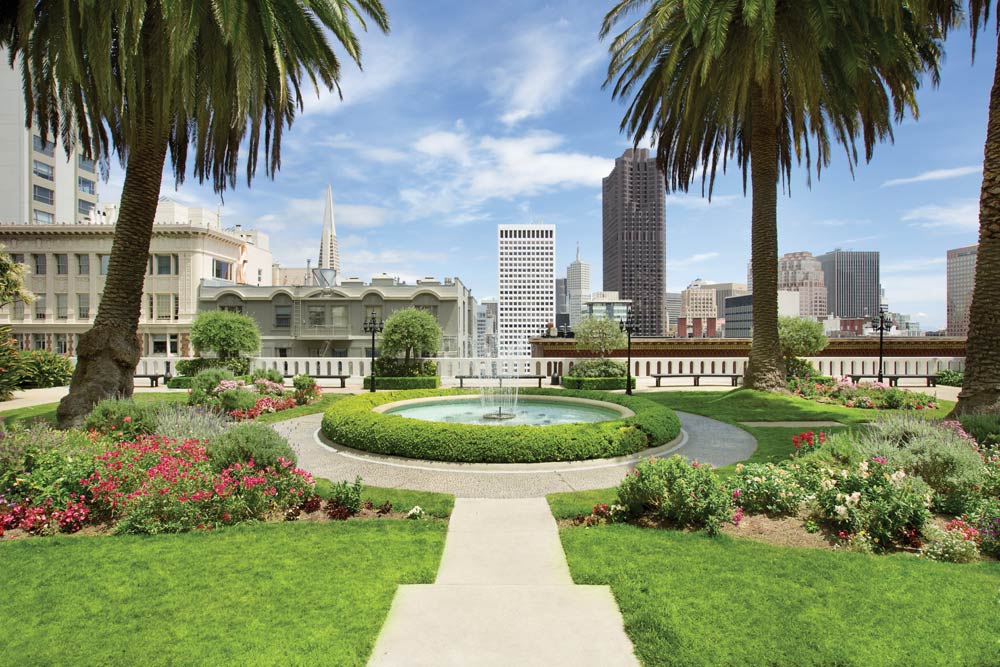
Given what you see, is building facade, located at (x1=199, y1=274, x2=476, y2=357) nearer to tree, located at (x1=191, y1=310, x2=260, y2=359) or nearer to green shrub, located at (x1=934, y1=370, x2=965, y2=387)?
→ tree, located at (x1=191, y1=310, x2=260, y2=359)

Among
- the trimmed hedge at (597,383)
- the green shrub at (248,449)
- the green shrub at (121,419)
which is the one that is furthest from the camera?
the trimmed hedge at (597,383)

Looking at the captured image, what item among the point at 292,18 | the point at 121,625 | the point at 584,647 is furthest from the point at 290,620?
the point at 292,18

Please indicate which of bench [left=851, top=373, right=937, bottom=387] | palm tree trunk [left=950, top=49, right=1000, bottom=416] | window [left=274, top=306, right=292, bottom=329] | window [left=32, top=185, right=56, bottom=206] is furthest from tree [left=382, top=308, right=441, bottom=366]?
window [left=32, top=185, right=56, bottom=206]

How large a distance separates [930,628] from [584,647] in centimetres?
305

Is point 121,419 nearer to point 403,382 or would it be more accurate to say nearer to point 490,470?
point 490,470

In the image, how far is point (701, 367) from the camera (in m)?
26.6

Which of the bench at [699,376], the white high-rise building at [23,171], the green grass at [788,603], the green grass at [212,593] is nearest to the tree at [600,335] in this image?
the bench at [699,376]

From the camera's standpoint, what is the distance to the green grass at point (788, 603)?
12.6 ft

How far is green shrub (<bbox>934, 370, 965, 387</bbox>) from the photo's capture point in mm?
24016

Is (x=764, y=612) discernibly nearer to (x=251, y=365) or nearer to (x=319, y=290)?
(x=251, y=365)

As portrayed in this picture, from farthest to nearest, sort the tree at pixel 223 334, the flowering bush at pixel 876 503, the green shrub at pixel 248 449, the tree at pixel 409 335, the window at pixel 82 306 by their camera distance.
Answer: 1. the window at pixel 82 306
2. the tree at pixel 223 334
3. the tree at pixel 409 335
4. the green shrub at pixel 248 449
5. the flowering bush at pixel 876 503

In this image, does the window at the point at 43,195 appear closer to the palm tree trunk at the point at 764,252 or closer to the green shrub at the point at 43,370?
the green shrub at the point at 43,370

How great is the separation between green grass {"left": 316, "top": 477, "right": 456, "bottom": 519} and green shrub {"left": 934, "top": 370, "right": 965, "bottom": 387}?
93.1ft

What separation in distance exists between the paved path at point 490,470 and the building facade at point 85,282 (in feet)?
128
